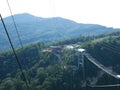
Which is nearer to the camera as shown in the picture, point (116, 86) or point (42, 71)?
point (116, 86)

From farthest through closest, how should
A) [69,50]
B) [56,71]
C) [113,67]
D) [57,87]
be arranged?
[69,50] → [113,67] → [56,71] → [57,87]

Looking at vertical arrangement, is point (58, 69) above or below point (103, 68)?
above

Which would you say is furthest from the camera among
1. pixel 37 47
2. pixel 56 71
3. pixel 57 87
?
pixel 37 47

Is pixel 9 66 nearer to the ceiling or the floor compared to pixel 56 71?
nearer to the floor

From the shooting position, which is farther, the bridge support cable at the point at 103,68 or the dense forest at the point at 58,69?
the bridge support cable at the point at 103,68

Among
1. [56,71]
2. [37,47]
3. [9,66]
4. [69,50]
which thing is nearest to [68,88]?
[56,71]

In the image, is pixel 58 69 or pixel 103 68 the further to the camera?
pixel 103 68

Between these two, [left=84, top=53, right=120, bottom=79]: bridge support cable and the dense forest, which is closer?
the dense forest

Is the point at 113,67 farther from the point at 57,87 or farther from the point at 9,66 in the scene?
the point at 9,66
